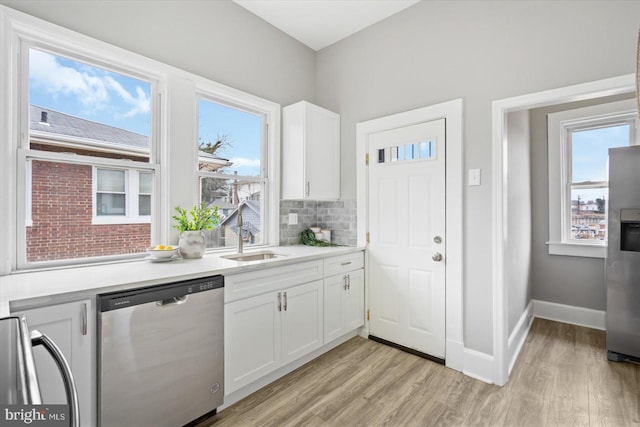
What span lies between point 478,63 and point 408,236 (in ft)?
4.90

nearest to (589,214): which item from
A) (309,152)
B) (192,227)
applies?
(309,152)

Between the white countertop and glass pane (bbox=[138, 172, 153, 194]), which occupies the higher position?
glass pane (bbox=[138, 172, 153, 194])

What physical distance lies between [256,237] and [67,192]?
1.53m

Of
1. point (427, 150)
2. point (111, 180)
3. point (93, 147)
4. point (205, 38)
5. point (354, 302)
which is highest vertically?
point (205, 38)

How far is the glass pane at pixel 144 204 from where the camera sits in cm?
228

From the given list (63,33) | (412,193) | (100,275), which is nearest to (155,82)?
(63,33)

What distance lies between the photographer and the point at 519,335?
2961mm

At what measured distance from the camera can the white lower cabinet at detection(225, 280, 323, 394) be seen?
200 cm

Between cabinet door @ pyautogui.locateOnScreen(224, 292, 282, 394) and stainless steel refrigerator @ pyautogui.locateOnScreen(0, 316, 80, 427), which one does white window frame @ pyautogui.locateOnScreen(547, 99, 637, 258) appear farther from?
stainless steel refrigerator @ pyautogui.locateOnScreen(0, 316, 80, 427)

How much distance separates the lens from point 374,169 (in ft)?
9.97

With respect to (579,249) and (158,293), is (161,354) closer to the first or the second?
(158,293)

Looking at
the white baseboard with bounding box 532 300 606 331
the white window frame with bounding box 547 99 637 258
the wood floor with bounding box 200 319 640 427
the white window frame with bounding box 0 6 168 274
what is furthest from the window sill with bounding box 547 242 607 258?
the white window frame with bounding box 0 6 168 274

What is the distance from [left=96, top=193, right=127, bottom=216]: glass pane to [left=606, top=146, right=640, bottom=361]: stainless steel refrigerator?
3917 millimetres

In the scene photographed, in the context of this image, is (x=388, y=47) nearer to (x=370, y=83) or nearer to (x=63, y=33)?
(x=370, y=83)
